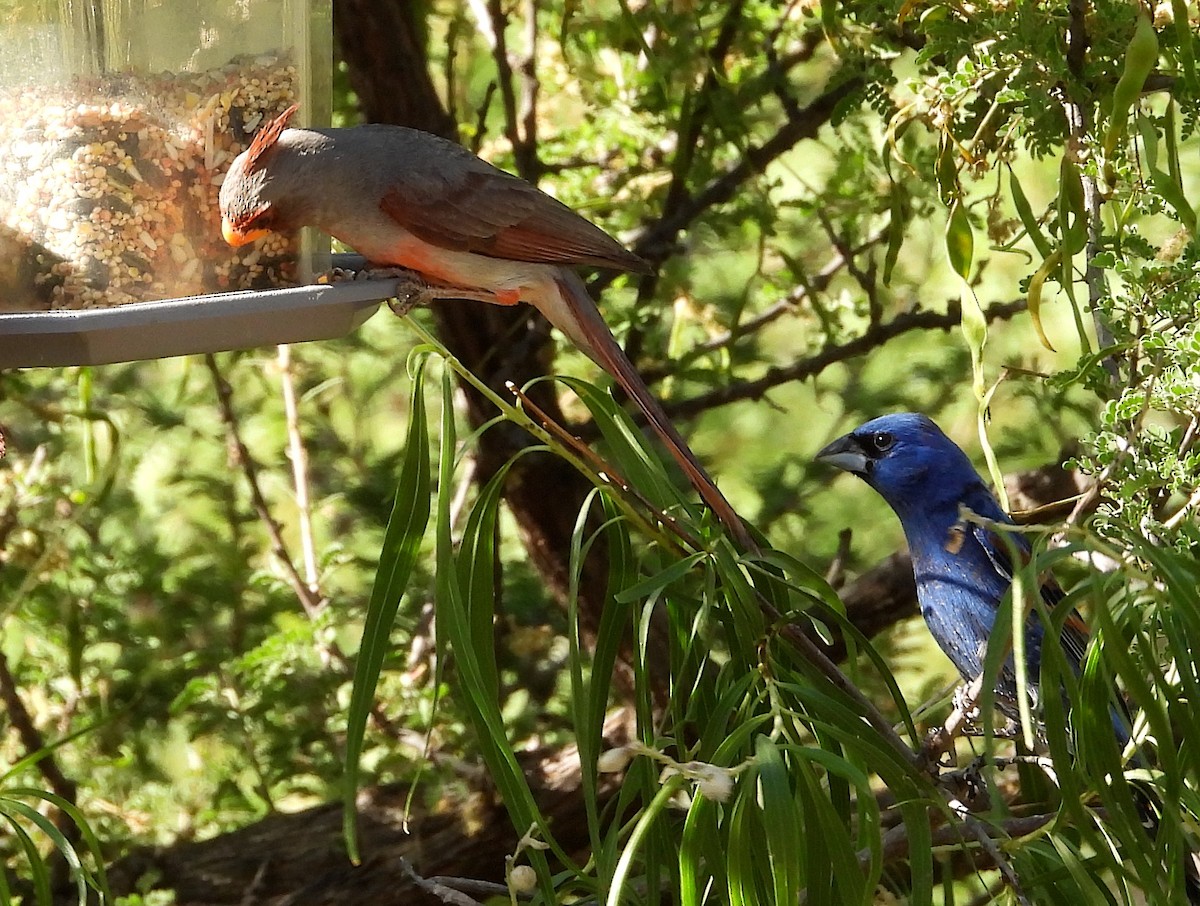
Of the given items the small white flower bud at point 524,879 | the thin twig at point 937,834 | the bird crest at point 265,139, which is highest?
the bird crest at point 265,139

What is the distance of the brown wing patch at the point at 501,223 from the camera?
8.02ft

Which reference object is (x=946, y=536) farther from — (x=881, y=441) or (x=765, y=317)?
(x=765, y=317)

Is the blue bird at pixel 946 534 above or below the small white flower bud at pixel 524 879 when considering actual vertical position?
above

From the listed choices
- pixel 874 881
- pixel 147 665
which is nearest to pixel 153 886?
pixel 147 665

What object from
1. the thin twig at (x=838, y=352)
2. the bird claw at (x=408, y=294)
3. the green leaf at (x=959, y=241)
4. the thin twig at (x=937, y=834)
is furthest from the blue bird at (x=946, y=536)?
the bird claw at (x=408, y=294)

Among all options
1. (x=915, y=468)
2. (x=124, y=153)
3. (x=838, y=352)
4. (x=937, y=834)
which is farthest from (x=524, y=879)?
(x=838, y=352)

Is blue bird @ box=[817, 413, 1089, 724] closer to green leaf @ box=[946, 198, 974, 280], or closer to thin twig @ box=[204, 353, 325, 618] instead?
green leaf @ box=[946, 198, 974, 280]

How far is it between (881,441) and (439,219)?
1.00 m

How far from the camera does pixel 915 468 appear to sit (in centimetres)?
289

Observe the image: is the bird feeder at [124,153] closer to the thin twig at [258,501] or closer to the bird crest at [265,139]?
the bird crest at [265,139]

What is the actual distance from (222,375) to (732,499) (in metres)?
1.61

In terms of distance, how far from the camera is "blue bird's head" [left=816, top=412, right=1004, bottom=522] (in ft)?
9.43

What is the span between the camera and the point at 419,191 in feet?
8.02

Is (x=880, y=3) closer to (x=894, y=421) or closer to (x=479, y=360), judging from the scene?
(x=894, y=421)
